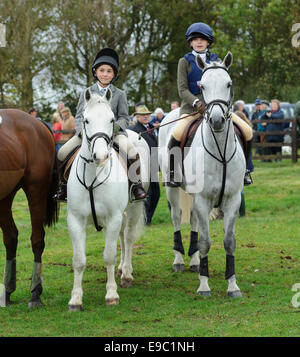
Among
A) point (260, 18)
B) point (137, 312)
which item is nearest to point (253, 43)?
point (260, 18)

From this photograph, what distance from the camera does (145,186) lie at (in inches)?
370

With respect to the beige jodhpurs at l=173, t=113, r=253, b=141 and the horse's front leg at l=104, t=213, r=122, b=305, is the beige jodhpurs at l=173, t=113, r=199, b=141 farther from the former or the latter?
the horse's front leg at l=104, t=213, r=122, b=305

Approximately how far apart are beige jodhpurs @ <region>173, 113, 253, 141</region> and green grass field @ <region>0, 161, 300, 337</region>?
202 centimetres

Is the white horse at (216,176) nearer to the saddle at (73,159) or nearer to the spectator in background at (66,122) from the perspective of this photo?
the saddle at (73,159)

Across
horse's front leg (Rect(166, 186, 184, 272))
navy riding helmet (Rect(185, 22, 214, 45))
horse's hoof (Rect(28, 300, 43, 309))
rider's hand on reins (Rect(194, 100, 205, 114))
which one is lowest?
horse's hoof (Rect(28, 300, 43, 309))

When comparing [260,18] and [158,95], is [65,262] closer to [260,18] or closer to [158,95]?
[158,95]

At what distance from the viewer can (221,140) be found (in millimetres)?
7988

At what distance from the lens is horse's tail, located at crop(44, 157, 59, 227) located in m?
8.42

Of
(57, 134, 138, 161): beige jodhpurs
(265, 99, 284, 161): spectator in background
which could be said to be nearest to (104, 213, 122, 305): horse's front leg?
(57, 134, 138, 161): beige jodhpurs

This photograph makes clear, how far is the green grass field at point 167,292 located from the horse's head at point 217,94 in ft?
7.04

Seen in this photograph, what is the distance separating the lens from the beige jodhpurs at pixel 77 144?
27.0ft

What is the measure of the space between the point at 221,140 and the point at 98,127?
1734 millimetres

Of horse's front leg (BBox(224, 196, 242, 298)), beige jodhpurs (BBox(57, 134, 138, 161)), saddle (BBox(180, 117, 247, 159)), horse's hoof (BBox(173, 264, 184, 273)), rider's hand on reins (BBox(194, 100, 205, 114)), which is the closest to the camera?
horse's front leg (BBox(224, 196, 242, 298))

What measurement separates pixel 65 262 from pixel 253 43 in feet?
105
